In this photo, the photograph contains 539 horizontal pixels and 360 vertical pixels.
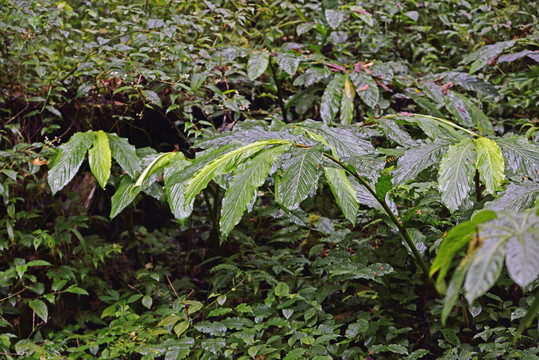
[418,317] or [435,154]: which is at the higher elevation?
[435,154]

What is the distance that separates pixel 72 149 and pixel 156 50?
76 centimetres

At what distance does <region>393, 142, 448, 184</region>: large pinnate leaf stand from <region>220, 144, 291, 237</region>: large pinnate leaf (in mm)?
340

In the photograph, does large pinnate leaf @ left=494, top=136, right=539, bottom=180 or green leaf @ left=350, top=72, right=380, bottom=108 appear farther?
green leaf @ left=350, top=72, right=380, bottom=108

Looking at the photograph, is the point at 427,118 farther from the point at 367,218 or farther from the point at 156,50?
the point at 156,50

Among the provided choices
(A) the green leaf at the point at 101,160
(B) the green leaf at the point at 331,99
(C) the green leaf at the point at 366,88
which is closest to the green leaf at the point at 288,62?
(B) the green leaf at the point at 331,99

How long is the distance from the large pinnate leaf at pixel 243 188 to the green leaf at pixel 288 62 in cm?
117

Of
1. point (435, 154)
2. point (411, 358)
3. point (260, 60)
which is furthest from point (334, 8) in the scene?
point (411, 358)

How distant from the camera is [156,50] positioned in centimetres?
235

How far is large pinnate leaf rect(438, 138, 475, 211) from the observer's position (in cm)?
113

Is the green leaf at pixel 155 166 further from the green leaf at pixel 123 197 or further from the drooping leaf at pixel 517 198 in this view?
the drooping leaf at pixel 517 198

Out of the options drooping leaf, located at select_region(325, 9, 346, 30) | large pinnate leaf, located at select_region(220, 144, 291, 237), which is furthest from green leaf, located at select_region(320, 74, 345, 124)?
large pinnate leaf, located at select_region(220, 144, 291, 237)

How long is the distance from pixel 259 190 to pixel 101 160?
861 mm

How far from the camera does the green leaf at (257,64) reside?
223 centimetres

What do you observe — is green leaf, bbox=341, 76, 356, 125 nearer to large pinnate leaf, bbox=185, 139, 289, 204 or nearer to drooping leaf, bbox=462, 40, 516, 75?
drooping leaf, bbox=462, 40, 516, 75
